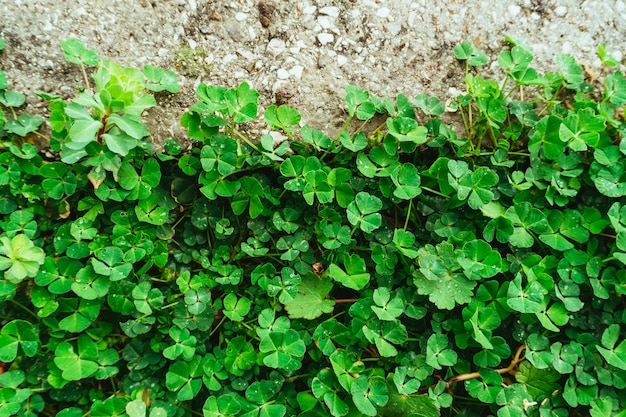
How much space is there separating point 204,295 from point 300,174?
683mm

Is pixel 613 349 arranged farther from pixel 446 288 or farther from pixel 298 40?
pixel 298 40

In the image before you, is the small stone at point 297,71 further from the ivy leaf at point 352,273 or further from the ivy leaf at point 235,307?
the ivy leaf at point 235,307

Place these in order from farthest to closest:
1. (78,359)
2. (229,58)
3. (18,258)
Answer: (229,58)
(78,359)
(18,258)

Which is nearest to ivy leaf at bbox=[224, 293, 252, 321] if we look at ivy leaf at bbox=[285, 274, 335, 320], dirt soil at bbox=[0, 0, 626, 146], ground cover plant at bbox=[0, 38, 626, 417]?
ground cover plant at bbox=[0, 38, 626, 417]

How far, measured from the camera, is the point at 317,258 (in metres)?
2.42

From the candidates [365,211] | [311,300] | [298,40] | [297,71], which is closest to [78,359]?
[311,300]

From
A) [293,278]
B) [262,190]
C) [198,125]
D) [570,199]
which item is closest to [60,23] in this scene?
[198,125]

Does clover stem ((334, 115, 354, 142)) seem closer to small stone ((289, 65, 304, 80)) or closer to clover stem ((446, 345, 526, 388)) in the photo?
small stone ((289, 65, 304, 80))

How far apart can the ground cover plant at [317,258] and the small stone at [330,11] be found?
0.43m

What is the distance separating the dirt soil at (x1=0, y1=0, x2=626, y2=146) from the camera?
90.5 inches

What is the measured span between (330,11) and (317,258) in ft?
3.83

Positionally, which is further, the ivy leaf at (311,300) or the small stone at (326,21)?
the small stone at (326,21)

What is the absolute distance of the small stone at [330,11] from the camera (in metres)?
2.42

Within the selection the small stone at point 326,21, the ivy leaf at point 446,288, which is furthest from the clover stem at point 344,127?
the ivy leaf at point 446,288
